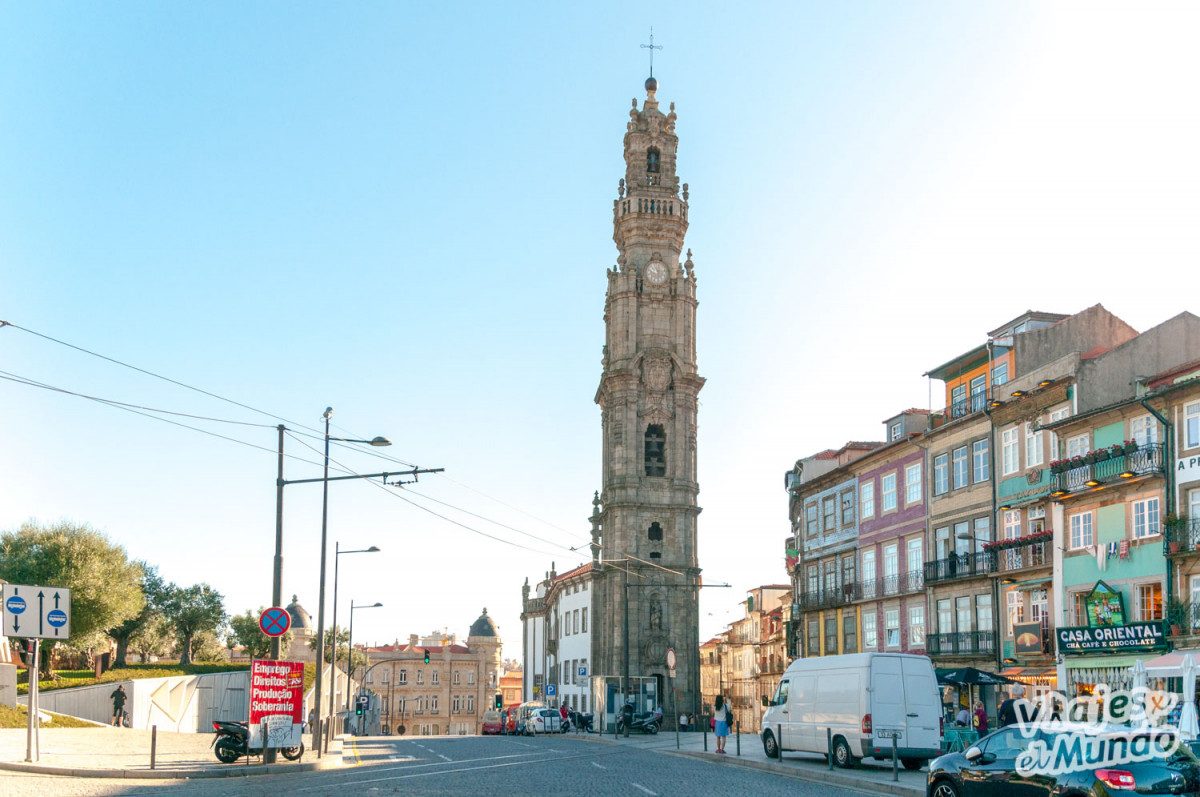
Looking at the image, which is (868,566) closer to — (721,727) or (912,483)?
(912,483)

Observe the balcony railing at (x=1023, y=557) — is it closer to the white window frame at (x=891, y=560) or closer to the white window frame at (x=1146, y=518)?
the white window frame at (x=1146, y=518)

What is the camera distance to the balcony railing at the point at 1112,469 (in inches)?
1286

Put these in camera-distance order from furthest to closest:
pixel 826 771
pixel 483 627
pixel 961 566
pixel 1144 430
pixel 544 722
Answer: pixel 483 627, pixel 544 722, pixel 961 566, pixel 1144 430, pixel 826 771

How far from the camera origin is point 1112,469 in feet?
112

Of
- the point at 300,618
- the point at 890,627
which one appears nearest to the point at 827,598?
the point at 890,627

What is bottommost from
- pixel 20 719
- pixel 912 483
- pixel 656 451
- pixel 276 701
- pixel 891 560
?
pixel 20 719

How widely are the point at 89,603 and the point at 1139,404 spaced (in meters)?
51.4

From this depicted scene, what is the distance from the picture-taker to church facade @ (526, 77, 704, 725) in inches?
3012

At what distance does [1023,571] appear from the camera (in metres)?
38.6

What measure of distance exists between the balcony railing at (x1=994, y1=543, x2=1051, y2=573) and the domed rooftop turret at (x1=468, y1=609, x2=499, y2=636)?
112288 mm

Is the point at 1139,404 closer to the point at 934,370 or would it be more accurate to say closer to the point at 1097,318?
the point at 1097,318

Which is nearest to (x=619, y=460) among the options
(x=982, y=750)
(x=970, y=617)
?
(x=970, y=617)

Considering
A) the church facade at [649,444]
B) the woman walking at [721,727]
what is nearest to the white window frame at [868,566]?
the woman walking at [721,727]

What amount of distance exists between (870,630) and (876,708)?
23042 mm
